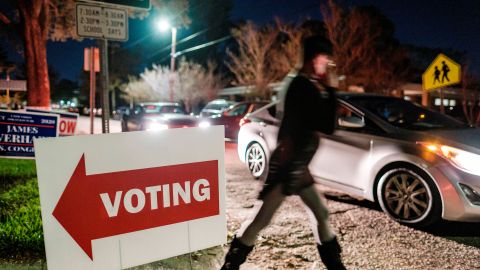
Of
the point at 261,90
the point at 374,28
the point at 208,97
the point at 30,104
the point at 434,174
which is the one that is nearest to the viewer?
the point at 434,174

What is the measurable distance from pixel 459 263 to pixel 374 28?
24.2 m

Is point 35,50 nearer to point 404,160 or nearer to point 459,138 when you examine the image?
point 404,160

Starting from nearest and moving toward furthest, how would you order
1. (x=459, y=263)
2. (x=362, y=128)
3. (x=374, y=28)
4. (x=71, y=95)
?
(x=459, y=263)
(x=362, y=128)
(x=374, y=28)
(x=71, y=95)

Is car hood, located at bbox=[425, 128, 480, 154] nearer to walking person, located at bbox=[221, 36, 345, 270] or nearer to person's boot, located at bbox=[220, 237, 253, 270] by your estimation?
walking person, located at bbox=[221, 36, 345, 270]

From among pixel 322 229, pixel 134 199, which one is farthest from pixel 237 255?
pixel 134 199

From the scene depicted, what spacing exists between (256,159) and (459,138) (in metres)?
3.12

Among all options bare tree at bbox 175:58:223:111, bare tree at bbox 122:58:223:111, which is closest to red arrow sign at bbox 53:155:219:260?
bare tree at bbox 122:58:223:111

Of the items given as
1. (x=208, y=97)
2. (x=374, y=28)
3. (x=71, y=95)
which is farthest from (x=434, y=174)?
(x=71, y=95)

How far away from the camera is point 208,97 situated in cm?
3822

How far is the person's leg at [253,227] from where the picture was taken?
304cm

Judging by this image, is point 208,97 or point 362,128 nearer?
point 362,128

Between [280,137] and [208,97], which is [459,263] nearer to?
[280,137]

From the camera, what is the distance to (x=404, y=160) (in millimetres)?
4520

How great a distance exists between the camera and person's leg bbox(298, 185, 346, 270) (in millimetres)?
3107
